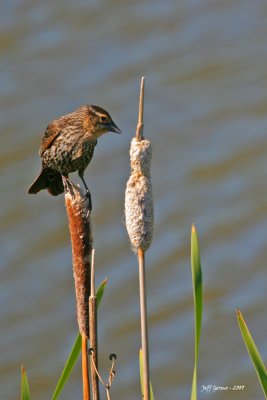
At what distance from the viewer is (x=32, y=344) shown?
17.5 feet

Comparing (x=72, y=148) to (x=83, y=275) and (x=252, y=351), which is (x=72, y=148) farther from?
(x=252, y=351)

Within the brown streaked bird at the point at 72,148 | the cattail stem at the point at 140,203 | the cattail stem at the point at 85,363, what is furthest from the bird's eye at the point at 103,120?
the cattail stem at the point at 140,203

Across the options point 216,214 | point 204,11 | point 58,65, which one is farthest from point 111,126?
point 204,11

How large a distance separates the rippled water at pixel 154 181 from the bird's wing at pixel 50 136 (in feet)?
4.04

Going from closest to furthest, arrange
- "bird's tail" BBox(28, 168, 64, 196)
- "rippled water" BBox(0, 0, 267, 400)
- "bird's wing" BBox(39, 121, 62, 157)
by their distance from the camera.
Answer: "bird's tail" BBox(28, 168, 64, 196)
"bird's wing" BBox(39, 121, 62, 157)
"rippled water" BBox(0, 0, 267, 400)

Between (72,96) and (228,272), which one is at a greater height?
(72,96)

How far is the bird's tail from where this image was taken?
4258mm

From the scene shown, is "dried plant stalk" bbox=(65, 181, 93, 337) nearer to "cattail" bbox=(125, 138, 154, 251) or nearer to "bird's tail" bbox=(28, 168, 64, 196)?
"cattail" bbox=(125, 138, 154, 251)

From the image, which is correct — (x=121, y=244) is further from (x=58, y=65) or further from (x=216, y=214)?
(x=58, y=65)

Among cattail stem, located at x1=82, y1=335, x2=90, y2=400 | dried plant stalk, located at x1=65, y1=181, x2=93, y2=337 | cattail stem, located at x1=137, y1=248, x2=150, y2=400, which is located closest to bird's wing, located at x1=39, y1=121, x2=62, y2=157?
dried plant stalk, located at x1=65, y1=181, x2=93, y2=337

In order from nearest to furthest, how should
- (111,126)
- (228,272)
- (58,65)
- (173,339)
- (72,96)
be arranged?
(111,126) < (173,339) < (228,272) < (72,96) < (58,65)

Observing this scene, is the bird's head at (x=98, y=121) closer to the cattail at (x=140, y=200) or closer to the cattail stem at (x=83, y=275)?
the cattail stem at (x=83, y=275)

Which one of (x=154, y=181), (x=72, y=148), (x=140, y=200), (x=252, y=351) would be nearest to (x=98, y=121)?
(x=72, y=148)

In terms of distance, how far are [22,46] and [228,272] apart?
257cm
